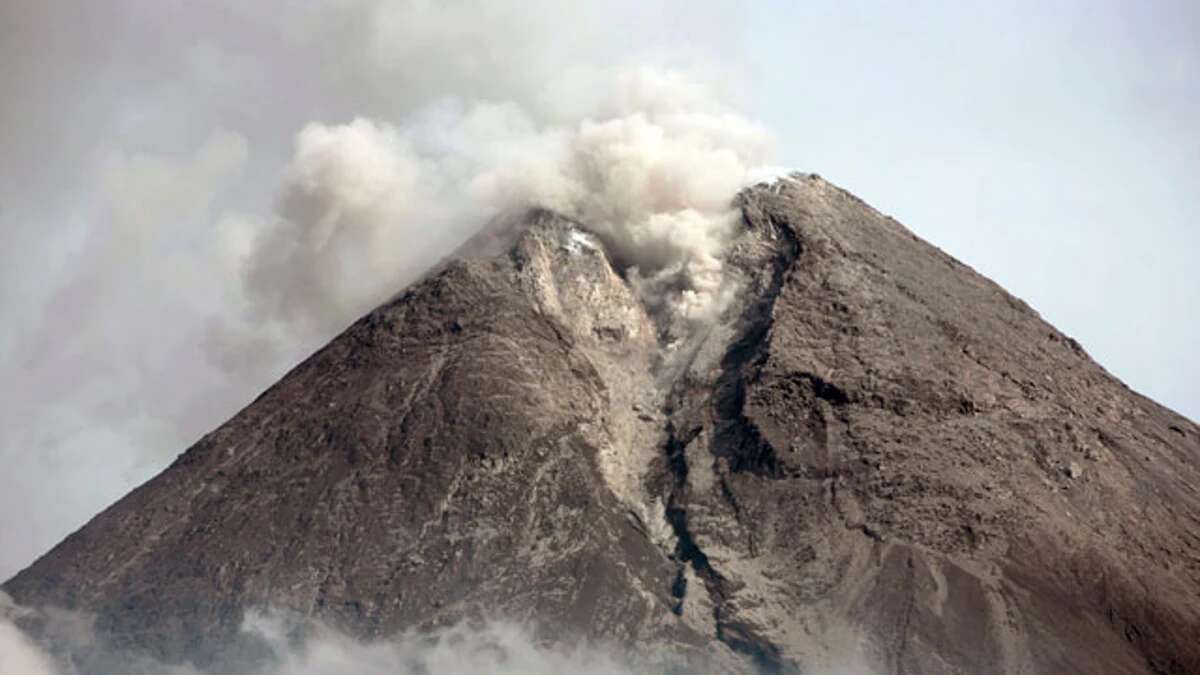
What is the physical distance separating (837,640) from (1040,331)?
1714 inches

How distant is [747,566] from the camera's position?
163m

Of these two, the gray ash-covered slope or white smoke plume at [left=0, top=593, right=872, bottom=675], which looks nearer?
Answer: white smoke plume at [left=0, top=593, right=872, bottom=675]

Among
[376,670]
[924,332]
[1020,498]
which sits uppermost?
[924,332]

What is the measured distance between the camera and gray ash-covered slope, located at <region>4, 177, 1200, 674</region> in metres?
159

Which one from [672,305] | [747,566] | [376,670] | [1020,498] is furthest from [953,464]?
[376,670]

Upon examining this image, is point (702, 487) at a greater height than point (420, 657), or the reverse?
point (702, 487)

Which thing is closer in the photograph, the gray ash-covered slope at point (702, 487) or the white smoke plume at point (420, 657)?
the white smoke plume at point (420, 657)

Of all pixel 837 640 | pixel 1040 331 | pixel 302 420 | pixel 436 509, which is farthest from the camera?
pixel 1040 331

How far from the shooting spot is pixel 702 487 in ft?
561

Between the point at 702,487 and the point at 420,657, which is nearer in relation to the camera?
the point at 420,657

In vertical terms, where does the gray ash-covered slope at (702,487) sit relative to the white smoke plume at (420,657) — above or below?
above

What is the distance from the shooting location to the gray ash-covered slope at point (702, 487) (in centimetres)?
15888

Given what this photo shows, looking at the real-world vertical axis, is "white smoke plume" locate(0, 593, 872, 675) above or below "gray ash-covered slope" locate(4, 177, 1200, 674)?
below

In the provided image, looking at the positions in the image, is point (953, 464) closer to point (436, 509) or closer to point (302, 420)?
point (436, 509)
